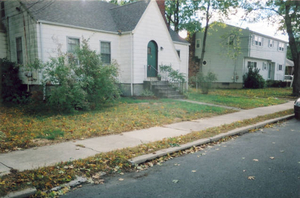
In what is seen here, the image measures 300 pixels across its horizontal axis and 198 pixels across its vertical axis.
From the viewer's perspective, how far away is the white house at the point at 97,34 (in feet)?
41.5

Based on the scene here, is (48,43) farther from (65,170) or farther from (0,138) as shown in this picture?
(65,170)

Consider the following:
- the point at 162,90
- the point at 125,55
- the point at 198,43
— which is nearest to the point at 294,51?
the point at 162,90

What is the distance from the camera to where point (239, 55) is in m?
29.5

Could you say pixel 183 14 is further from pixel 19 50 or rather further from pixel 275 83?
pixel 19 50

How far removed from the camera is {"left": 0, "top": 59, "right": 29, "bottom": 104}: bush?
12.8 meters

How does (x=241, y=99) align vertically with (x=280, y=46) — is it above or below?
below

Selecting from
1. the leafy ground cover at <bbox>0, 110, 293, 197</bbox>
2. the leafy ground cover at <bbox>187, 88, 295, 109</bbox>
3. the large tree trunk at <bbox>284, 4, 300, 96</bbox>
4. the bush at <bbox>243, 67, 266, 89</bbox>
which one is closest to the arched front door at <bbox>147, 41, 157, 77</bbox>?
the leafy ground cover at <bbox>187, 88, 295, 109</bbox>

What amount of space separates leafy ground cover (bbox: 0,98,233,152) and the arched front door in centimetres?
659

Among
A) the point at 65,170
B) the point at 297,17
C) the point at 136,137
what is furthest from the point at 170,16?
the point at 65,170

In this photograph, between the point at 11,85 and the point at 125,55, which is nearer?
the point at 11,85

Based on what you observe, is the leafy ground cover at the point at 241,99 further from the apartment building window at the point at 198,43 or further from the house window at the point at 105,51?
the apartment building window at the point at 198,43

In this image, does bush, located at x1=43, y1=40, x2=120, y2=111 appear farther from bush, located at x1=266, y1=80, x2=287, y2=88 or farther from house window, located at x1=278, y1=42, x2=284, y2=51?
house window, located at x1=278, y1=42, x2=284, y2=51

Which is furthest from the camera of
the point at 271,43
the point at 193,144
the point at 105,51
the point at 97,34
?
the point at 271,43

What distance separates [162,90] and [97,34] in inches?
223
